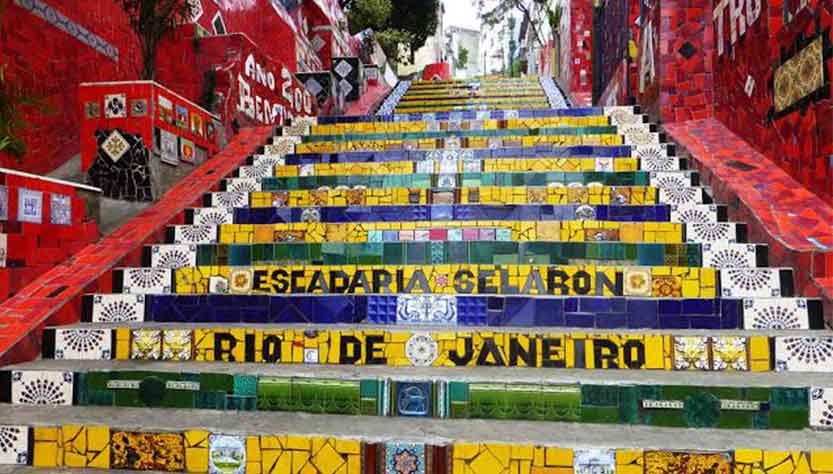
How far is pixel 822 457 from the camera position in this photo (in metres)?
1.67

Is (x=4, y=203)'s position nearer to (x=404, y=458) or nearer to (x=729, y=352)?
(x=404, y=458)

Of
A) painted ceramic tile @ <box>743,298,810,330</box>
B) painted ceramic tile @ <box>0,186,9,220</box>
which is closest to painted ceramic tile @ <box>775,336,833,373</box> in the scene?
painted ceramic tile @ <box>743,298,810,330</box>

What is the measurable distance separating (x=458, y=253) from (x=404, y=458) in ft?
4.48

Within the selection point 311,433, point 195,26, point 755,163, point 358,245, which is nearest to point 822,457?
point 311,433

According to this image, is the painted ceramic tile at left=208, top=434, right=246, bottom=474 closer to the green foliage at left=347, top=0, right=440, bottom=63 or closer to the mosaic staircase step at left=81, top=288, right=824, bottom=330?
the mosaic staircase step at left=81, top=288, right=824, bottom=330

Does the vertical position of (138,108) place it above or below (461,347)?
above

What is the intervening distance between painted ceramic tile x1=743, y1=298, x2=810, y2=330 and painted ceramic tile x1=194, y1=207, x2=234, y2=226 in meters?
2.77

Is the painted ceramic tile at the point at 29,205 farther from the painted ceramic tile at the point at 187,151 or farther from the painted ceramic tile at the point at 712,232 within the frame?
the painted ceramic tile at the point at 712,232

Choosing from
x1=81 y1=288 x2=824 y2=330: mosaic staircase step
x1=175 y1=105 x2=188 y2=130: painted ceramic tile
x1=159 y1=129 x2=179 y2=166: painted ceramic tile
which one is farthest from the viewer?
x1=175 y1=105 x2=188 y2=130: painted ceramic tile

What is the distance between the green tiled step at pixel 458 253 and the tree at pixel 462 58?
2017 inches

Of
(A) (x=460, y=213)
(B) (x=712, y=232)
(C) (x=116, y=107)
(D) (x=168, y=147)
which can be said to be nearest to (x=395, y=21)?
(D) (x=168, y=147)

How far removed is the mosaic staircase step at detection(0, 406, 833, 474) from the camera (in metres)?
1.71

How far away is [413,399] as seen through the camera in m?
2.04

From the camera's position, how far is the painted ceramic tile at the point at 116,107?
3.70 metres
